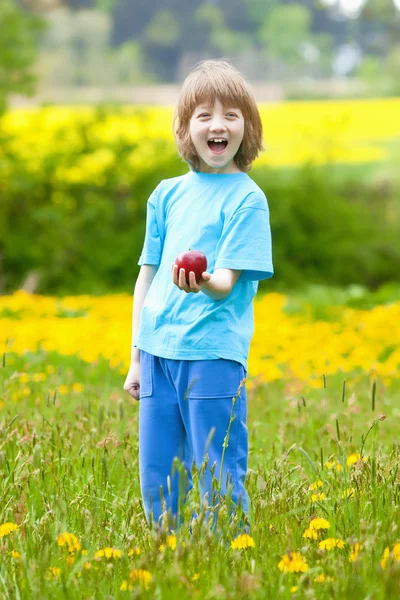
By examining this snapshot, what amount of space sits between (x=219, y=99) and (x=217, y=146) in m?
0.13

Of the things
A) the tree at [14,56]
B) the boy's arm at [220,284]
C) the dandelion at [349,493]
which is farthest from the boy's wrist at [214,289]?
the tree at [14,56]

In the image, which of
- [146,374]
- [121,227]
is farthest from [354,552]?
[121,227]

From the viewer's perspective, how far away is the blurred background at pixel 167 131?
11.2 m

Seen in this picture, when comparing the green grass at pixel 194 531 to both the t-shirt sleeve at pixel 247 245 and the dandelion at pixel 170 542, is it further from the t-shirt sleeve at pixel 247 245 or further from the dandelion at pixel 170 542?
the t-shirt sleeve at pixel 247 245

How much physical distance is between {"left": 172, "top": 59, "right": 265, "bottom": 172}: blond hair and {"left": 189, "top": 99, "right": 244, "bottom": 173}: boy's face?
22 millimetres

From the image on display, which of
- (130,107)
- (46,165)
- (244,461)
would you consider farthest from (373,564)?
(130,107)

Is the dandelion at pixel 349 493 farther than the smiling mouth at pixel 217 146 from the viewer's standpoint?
No

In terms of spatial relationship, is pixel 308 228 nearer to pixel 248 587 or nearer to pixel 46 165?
pixel 46 165

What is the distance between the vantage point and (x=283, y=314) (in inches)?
311

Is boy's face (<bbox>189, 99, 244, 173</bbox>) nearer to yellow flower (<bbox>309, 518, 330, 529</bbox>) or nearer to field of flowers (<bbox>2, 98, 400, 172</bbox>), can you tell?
yellow flower (<bbox>309, 518, 330, 529</bbox>)

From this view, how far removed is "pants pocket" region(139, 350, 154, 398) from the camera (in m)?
2.54

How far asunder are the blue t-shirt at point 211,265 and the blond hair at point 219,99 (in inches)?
4.1

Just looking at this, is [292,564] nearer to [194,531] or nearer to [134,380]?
[194,531]

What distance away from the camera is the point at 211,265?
2.51 meters
